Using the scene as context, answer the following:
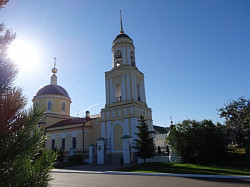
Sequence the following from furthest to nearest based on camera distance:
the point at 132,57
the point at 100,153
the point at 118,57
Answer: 1. the point at 132,57
2. the point at 118,57
3. the point at 100,153

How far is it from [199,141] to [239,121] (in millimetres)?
3434

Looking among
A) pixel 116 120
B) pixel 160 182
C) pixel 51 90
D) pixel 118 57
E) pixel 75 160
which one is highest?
pixel 118 57

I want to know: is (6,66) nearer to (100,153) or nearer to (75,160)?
(100,153)

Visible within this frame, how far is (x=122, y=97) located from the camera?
22.2 metres

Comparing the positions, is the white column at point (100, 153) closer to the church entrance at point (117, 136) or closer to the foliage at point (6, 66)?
the church entrance at point (117, 136)

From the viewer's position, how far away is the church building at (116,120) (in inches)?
791

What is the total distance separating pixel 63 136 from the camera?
89.2 ft

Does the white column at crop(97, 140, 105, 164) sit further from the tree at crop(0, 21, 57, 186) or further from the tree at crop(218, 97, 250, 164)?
the tree at crop(0, 21, 57, 186)

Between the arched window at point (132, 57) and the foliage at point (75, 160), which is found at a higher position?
the arched window at point (132, 57)

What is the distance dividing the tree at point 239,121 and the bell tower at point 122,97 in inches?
350

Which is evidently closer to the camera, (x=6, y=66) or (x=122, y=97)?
(x=6, y=66)

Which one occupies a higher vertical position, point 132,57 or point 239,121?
point 132,57

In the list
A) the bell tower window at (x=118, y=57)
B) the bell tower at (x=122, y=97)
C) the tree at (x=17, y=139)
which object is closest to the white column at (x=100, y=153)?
the bell tower at (x=122, y=97)

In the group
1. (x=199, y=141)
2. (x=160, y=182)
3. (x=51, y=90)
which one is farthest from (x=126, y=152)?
(x=51, y=90)
